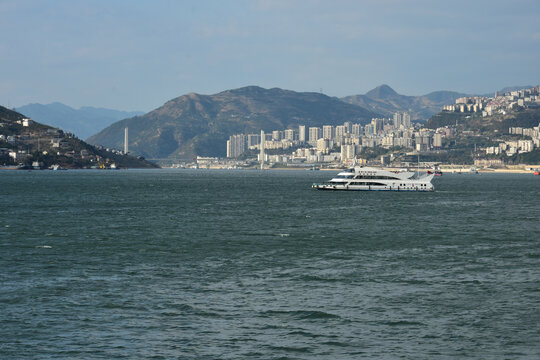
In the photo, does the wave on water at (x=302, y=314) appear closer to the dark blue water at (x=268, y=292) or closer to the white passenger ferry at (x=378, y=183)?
the dark blue water at (x=268, y=292)

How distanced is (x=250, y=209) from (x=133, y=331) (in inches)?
2835

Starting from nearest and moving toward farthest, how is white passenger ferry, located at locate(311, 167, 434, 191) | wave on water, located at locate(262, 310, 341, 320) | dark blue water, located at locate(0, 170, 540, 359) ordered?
1. dark blue water, located at locate(0, 170, 540, 359)
2. wave on water, located at locate(262, 310, 341, 320)
3. white passenger ferry, located at locate(311, 167, 434, 191)

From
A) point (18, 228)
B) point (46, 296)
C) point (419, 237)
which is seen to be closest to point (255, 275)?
point (46, 296)

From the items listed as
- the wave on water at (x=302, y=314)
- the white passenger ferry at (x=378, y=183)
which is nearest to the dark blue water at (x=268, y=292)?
the wave on water at (x=302, y=314)

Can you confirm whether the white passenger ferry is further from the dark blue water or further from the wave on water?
the wave on water

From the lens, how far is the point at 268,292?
34.9 metres

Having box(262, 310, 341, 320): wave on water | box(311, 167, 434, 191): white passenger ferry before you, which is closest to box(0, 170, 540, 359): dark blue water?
box(262, 310, 341, 320): wave on water

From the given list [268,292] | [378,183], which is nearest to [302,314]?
[268,292]

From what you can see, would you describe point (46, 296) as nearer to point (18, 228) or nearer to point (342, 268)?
point (342, 268)

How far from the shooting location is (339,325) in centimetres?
2839

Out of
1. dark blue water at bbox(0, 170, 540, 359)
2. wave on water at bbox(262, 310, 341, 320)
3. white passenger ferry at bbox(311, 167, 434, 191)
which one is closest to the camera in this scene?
dark blue water at bbox(0, 170, 540, 359)

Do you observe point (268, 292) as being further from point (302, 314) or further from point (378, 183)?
point (378, 183)

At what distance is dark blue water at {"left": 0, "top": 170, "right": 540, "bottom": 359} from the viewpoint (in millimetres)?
25672

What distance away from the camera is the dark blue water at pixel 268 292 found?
2567cm
